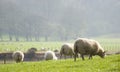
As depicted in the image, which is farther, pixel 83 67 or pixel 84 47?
pixel 84 47

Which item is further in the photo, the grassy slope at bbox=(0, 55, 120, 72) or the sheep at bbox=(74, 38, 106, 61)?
Answer: the sheep at bbox=(74, 38, 106, 61)

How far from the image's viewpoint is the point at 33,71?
2545cm

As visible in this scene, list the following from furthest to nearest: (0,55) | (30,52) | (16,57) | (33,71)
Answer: (30,52), (0,55), (16,57), (33,71)

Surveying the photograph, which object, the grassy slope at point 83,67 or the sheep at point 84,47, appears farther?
the sheep at point 84,47

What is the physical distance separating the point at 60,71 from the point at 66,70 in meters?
0.53

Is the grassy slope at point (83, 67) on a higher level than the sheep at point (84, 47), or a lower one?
lower

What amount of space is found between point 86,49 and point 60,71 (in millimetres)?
10118

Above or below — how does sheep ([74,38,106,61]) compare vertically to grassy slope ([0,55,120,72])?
above

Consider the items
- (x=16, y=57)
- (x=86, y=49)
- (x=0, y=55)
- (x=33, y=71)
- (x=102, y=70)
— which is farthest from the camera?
(x=0, y=55)

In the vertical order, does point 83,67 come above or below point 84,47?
below

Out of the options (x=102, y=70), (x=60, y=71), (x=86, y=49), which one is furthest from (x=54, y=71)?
(x=86, y=49)

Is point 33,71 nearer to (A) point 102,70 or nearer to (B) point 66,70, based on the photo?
(B) point 66,70

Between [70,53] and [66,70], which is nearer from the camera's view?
[66,70]

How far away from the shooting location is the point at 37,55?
3465 inches
